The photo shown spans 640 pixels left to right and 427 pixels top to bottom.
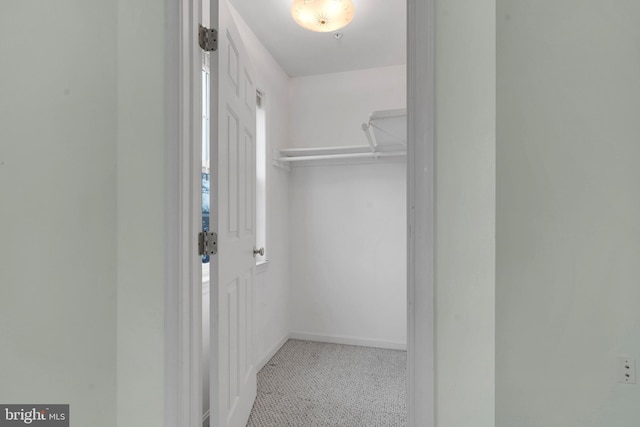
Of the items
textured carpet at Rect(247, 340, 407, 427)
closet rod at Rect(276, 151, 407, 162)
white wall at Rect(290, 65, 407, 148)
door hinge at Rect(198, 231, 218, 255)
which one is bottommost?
textured carpet at Rect(247, 340, 407, 427)

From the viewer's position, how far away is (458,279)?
3.04 ft

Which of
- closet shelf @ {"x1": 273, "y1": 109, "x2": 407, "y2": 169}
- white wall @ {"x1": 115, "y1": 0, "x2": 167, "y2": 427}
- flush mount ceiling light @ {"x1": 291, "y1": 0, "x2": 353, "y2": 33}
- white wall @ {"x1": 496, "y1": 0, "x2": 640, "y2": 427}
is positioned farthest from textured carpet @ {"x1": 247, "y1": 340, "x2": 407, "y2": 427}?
flush mount ceiling light @ {"x1": 291, "y1": 0, "x2": 353, "y2": 33}

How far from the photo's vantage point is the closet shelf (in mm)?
2238

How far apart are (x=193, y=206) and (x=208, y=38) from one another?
2.30 ft

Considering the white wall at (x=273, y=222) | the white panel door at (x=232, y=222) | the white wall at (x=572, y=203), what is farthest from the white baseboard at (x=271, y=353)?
the white wall at (x=572, y=203)

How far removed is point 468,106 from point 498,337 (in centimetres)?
84

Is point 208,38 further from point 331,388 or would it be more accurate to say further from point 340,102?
point 331,388

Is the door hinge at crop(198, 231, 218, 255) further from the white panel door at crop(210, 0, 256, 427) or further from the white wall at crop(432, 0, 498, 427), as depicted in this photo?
the white wall at crop(432, 0, 498, 427)

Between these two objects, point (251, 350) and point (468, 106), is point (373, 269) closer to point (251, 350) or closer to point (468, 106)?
point (251, 350)

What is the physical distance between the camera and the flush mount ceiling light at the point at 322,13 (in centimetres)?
168

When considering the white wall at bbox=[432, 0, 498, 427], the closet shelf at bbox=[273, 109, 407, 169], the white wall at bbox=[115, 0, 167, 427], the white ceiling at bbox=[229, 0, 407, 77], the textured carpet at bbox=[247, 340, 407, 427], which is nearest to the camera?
the white wall at bbox=[432, 0, 498, 427]

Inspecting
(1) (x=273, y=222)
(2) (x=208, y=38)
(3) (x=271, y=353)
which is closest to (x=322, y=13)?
(2) (x=208, y=38)

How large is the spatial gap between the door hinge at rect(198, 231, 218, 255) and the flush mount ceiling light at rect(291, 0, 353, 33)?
4.29ft

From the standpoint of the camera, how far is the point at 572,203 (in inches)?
44.1
